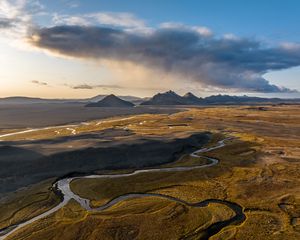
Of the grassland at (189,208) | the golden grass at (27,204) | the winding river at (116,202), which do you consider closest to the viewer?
the grassland at (189,208)

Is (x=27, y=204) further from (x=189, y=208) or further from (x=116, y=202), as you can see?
(x=189, y=208)

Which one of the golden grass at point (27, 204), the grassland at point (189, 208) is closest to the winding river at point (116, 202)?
the grassland at point (189, 208)

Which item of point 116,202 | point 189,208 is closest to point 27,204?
point 116,202

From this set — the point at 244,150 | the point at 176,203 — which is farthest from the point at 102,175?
the point at 244,150

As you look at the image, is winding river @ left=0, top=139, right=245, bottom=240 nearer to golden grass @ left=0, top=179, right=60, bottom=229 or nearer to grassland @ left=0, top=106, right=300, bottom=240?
grassland @ left=0, top=106, right=300, bottom=240

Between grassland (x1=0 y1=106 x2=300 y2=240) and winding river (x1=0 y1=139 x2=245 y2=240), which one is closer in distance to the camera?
grassland (x1=0 y1=106 x2=300 y2=240)

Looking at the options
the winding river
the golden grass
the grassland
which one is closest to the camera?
the grassland

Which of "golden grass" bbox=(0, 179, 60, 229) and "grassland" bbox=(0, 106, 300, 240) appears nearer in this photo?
"grassland" bbox=(0, 106, 300, 240)

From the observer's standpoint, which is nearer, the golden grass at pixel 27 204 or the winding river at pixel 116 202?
the winding river at pixel 116 202

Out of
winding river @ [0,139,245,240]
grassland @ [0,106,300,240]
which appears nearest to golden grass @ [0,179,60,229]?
winding river @ [0,139,245,240]

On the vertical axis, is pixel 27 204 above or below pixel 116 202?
above

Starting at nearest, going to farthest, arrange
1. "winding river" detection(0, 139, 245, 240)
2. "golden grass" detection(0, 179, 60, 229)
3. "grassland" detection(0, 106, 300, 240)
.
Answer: "grassland" detection(0, 106, 300, 240)
"winding river" detection(0, 139, 245, 240)
"golden grass" detection(0, 179, 60, 229)

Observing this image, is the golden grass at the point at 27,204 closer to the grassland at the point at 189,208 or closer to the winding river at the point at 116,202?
the winding river at the point at 116,202
